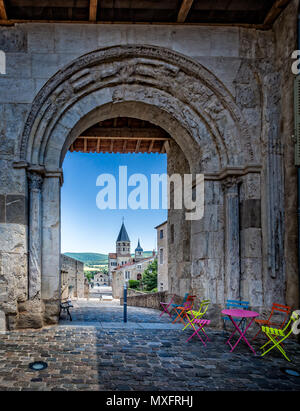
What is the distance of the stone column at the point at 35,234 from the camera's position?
19.4 ft

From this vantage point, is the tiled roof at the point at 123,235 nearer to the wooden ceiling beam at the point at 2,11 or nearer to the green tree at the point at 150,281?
the green tree at the point at 150,281

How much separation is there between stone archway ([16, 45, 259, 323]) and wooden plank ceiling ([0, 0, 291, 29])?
1.97ft

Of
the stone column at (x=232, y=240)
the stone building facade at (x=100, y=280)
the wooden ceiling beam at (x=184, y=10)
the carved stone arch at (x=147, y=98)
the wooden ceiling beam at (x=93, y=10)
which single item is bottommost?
the stone building facade at (x=100, y=280)

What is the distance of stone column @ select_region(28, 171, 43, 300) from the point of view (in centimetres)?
591

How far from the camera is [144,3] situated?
6055 millimetres

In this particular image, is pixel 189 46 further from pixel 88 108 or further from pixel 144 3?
pixel 88 108

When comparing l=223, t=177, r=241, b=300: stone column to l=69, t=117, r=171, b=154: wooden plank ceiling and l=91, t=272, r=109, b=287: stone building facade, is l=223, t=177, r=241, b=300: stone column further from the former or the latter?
l=91, t=272, r=109, b=287: stone building facade

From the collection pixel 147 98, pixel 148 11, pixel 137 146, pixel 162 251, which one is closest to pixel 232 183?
pixel 147 98

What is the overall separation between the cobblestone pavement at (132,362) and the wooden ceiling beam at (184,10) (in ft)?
18.8

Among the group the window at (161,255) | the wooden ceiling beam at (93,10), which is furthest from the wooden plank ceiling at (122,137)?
the window at (161,255)

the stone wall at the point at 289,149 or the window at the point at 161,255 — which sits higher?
the stone wall at the point at 289,149

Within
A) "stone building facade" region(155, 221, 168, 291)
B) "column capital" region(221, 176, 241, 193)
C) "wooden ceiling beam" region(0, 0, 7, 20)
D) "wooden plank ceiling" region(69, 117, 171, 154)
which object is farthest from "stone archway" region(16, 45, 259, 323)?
"stone building facade" region(155, 221, 168, 291)

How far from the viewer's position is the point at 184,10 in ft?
20.2

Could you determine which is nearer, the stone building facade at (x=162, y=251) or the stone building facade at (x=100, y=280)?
the stone building facade at (x=162, y=251)
